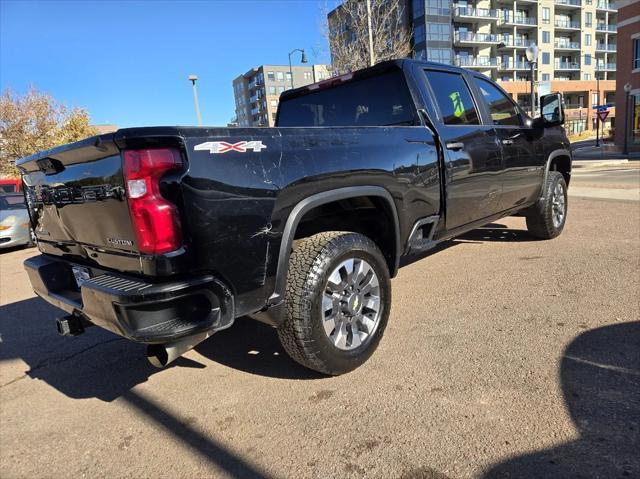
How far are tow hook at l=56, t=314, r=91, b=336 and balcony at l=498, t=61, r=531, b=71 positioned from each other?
69697 mm

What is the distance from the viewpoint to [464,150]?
3.91 m

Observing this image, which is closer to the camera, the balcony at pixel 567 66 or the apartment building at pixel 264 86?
the balcony at pixel 567 66

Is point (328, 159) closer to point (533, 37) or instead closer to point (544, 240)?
point (544, 240)

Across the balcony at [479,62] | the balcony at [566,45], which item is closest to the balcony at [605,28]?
the balcony at [566,45]

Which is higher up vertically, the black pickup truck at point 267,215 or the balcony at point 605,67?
the balcony at point 605,67

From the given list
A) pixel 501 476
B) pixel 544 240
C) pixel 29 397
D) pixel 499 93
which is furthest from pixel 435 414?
pixel 544 240

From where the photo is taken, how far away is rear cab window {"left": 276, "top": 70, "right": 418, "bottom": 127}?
12.3ft

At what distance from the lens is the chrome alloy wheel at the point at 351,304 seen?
2754 mm

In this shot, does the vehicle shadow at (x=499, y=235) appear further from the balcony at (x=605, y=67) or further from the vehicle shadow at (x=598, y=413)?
the balcony at (x=605, y=67)

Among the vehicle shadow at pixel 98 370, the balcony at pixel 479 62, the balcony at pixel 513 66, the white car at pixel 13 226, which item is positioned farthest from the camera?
the balcony at pixel 513 66

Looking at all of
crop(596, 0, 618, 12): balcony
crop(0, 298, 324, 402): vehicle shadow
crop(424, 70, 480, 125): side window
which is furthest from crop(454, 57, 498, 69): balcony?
crop(0, 298, 324, 402): vehicle shadow

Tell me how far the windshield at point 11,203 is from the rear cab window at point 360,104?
8.95 meters

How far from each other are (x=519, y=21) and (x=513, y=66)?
6.17 meters

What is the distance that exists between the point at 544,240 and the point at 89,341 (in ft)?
17.7
